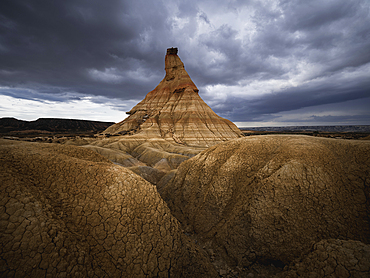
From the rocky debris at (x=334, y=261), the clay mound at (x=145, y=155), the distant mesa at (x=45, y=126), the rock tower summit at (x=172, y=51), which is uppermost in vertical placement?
the rock tower summit at (x=172, y=51)

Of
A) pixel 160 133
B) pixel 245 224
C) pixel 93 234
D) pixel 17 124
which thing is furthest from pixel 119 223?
pixel 17 124

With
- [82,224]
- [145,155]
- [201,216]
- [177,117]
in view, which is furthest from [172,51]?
[82,224]

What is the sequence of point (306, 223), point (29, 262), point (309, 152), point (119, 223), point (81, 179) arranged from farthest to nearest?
1. point (309, 152)
2. point (306, 223)
3. point (81, 179)
4. point (119, 223)
5. point (29, 262)

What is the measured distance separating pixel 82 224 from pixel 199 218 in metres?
5.46

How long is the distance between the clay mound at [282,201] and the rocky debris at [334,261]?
75 cm

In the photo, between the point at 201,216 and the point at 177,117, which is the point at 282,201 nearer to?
the point at 201,216

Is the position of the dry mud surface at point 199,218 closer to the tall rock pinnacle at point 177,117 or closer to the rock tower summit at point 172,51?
the tall rock pinnacle at point 177,117

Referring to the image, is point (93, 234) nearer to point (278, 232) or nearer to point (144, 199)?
point (144, 199)

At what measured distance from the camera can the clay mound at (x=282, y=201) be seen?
521cm

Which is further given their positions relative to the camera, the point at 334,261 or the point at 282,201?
the point at 282,201

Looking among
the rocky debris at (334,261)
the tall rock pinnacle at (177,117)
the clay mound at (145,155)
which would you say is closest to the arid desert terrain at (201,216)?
the rocky debris at (334,261)

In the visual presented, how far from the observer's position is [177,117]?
2138 inches

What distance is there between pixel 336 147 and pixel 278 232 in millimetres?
4471

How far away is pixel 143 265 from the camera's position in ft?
14.5
